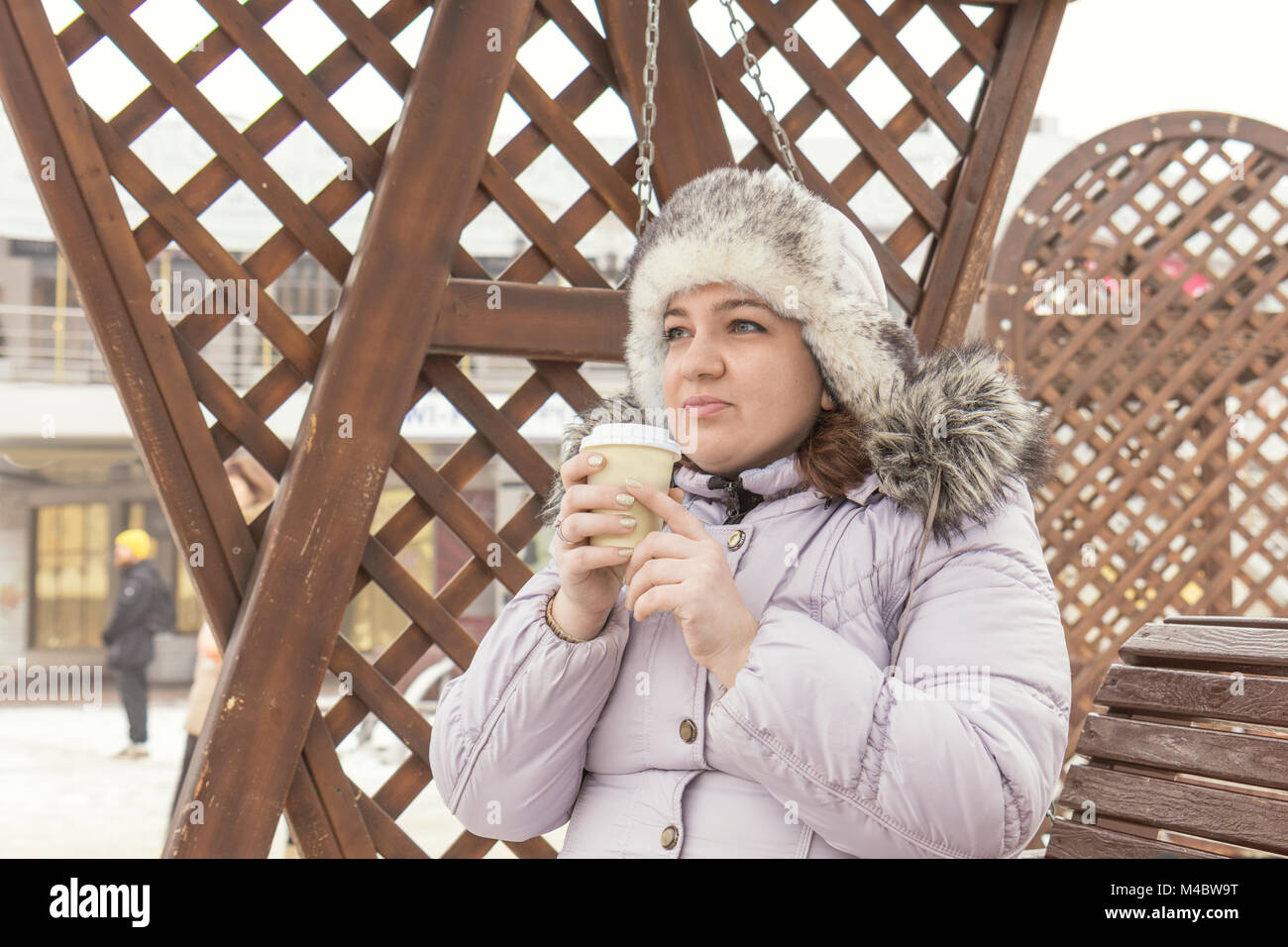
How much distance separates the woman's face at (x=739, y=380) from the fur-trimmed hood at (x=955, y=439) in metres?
0.07

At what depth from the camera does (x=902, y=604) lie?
916 mm

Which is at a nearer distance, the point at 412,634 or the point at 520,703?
the point at 520,703

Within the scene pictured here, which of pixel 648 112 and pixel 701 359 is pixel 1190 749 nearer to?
pixel 701 359

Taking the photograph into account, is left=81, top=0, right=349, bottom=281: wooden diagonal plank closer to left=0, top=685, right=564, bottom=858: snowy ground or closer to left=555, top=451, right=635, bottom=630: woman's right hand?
left=555, top=451, right=635, bottom=630: woman's right hand

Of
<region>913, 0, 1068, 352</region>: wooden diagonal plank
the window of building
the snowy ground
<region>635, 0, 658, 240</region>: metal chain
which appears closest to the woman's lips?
<region>635, 0, 658, 240</region>: metal chain

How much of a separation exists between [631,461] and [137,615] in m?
5.04

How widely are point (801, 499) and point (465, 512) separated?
808mm

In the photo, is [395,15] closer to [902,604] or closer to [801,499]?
[801,499]

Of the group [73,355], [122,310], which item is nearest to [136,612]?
[73,355]

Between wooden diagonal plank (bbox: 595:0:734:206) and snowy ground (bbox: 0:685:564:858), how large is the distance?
72.3 inches

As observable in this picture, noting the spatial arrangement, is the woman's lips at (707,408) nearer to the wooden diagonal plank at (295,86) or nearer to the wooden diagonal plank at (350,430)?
the wooden diagonal plank at (350,430)

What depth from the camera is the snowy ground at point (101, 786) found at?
153 inches

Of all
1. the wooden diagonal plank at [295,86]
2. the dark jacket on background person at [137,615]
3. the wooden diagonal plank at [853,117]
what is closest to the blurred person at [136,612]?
the dark jacket on background person at [137,615]

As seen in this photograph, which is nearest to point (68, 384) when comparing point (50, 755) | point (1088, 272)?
point (50, 755)
